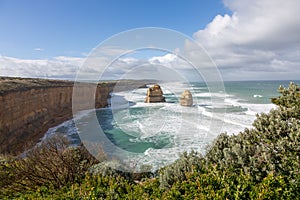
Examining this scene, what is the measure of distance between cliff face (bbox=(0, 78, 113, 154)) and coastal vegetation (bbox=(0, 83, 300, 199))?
5674 millimetres

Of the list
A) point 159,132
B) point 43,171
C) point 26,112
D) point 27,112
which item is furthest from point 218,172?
point 27,112

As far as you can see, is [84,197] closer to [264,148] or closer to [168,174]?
[168,174]

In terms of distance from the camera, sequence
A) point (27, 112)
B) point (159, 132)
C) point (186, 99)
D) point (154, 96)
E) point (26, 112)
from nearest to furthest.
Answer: point (159, 132)
point (26, 112)
point (27, 112)
point (186, 99)
point (154, 96)

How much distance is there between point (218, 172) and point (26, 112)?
20.9 metres

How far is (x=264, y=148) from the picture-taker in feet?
12.9

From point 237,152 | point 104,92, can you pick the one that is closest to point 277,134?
point 237,152

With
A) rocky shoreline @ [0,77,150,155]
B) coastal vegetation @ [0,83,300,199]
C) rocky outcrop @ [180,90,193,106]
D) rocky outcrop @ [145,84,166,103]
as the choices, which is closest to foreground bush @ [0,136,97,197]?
coastal vegetation @ [0,83,300,199]

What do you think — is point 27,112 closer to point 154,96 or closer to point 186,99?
point 186,99

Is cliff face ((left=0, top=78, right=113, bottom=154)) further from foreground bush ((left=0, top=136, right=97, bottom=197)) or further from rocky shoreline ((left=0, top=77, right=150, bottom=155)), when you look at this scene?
foreground bush ((left=0, top=136, right=97, bottom=197))

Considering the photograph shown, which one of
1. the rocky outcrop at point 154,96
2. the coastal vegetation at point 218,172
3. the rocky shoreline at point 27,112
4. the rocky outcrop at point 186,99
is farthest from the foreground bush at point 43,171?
the rocky outcrop at point 154,96

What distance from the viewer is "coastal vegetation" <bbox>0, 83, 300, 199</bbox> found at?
3.06 m

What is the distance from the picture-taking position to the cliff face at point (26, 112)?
1616 cm

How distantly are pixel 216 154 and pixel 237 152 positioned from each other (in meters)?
0.58

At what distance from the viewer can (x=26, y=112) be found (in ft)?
64.9
